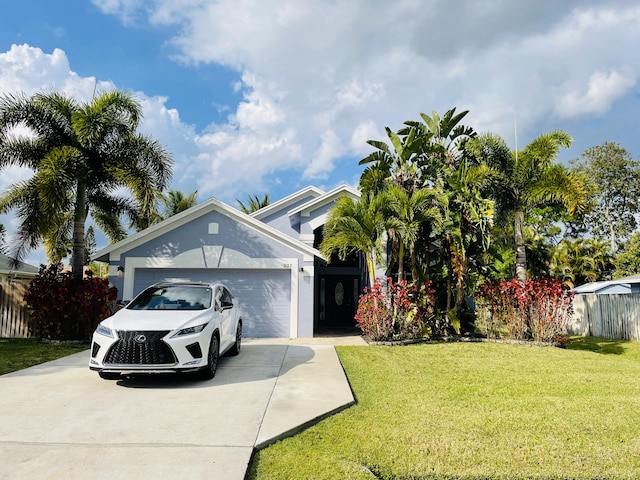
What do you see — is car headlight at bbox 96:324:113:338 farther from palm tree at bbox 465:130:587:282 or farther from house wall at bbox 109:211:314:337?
palm tree at bbox 465:130:587:282

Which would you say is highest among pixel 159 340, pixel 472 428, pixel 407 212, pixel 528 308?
pixel 407 212

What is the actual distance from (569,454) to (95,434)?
499 cm

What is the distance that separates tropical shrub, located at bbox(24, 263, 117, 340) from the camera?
11711 mm

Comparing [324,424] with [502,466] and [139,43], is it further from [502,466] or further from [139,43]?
[139,43]

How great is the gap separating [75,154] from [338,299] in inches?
468

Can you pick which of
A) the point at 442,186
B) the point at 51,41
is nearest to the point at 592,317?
the point at 442,186

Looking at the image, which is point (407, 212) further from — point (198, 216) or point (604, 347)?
point (604, 347)

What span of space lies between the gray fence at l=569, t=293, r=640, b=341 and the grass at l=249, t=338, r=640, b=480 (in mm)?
8068

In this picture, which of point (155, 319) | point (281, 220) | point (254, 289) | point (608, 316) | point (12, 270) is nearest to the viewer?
point (155, 319)

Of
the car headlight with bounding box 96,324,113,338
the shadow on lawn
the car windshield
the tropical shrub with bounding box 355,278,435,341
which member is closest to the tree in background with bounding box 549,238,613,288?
the shadow on lawn

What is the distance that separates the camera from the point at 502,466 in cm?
395

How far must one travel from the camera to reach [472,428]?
5027 mm

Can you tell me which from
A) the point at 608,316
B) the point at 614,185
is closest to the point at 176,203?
the point at 608,316

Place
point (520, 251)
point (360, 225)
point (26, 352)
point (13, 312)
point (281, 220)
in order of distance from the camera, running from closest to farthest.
Answer: 1. point (26, 352)
2. point (360, 225)
3. point (13, 312)
4. point (520, 251)
5. point (281, 220)
